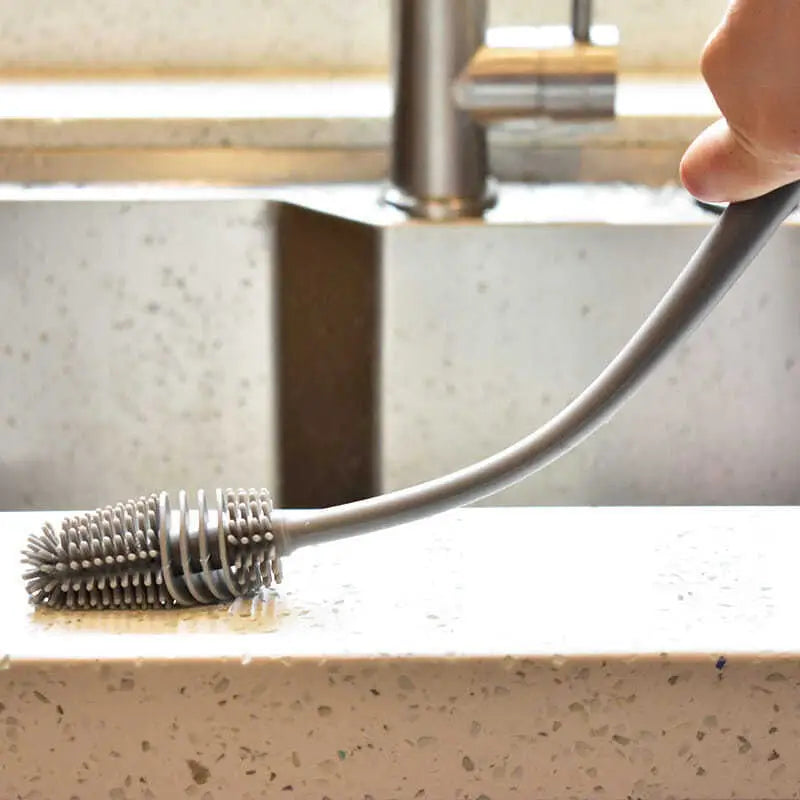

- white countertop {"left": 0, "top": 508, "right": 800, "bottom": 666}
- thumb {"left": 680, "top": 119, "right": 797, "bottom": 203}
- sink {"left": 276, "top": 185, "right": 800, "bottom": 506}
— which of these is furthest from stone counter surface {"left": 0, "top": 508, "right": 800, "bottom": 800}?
sink {"left": 276, "top": 185, "right": 800, "bottom": 506}

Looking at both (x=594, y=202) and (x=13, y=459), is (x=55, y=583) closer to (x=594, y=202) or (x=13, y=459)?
(x=13, y=459)

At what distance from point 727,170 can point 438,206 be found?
370 mm

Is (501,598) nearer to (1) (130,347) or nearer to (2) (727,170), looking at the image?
(2) (727,170)

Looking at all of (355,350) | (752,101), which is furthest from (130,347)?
(752,101)

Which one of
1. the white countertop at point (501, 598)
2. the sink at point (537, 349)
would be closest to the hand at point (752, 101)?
the white countertop at point (501, 598)

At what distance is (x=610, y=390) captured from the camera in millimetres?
371

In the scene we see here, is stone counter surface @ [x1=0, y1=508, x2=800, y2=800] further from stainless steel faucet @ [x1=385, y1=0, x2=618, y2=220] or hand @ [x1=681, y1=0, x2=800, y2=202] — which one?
stainless steel faucet @ [x1=385, y1=0, x2=618, y2=220]

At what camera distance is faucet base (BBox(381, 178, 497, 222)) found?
2.31 ft

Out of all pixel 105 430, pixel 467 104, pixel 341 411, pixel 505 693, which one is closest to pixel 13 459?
pixel 105 430

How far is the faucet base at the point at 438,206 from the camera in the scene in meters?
0.70

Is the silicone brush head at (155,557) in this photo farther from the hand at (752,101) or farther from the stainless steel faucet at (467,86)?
the stainless steel faucet at (467,86)

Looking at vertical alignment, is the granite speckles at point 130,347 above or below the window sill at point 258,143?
below

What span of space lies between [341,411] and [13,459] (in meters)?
0.20

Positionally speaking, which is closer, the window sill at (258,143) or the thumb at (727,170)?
the thumb at (727,170)
